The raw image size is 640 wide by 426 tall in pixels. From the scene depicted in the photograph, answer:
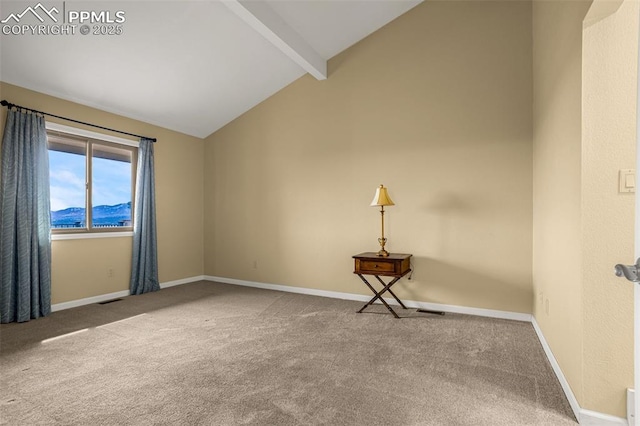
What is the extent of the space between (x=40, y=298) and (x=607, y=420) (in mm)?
4816

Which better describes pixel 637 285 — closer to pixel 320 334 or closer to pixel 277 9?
pixel 320 334

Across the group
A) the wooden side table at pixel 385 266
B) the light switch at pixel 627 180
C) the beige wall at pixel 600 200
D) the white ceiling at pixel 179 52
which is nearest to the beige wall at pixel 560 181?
the beige wall at pixel 600 200

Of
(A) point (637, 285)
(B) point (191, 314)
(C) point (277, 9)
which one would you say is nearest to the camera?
(A) point (637, 285)

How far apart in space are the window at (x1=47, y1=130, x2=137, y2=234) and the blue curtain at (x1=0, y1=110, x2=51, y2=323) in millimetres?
269

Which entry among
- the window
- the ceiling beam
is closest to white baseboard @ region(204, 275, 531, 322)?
the window

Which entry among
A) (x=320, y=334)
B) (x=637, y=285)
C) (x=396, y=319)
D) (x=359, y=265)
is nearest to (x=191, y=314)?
(x=320, y=334)

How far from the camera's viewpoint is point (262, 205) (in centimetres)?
498

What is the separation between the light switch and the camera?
1.55 meters

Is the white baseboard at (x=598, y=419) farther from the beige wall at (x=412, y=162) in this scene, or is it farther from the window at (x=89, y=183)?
the window at (x=89, y=183)

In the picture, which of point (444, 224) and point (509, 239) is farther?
point (444, 224)

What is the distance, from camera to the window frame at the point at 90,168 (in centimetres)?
382

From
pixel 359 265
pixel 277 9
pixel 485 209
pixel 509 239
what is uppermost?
pixel 277 9

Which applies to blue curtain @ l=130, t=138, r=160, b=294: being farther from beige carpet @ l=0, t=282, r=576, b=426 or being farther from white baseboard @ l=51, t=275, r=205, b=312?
beige carpet @ l=0, t=282, r=576, b=426

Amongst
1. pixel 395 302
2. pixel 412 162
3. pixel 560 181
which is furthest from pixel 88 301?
pixel 560 181
